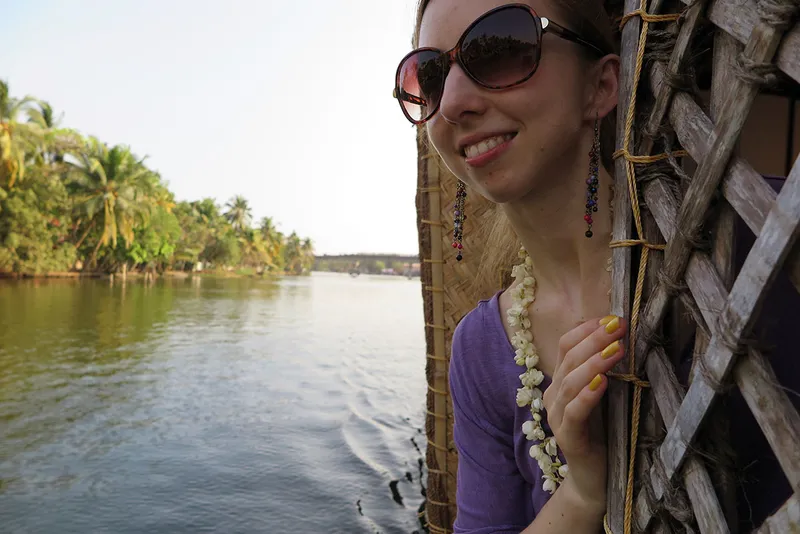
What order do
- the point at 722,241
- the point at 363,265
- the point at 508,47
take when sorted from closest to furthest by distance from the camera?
the point at 722,241, the point at 508,47, the point at 363,265

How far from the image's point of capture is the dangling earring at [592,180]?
1037 mm

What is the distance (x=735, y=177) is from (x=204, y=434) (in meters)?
6.30

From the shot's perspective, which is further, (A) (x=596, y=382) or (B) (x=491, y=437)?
(B) (x=491, y=437)

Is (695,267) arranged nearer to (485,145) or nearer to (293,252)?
(485,145)

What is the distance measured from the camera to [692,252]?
74 centimetres

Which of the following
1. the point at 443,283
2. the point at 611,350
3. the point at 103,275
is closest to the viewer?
the point at 611,350

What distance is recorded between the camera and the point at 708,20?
2.42ft

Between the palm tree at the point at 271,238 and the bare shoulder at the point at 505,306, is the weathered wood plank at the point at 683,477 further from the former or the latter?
the palm tree at the point at 271,238

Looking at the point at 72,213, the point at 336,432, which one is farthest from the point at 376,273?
the point at 336,432

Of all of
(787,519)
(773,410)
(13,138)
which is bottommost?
(787,519)

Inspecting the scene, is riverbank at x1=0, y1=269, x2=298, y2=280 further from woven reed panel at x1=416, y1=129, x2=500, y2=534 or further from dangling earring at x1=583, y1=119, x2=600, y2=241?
dangling earring at x1=583, y1=119, x2=600, y2=241

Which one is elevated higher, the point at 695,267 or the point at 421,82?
the point at 421,82

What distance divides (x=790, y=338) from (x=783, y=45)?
0.44 metres

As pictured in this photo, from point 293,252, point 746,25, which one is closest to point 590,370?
point 746,25
